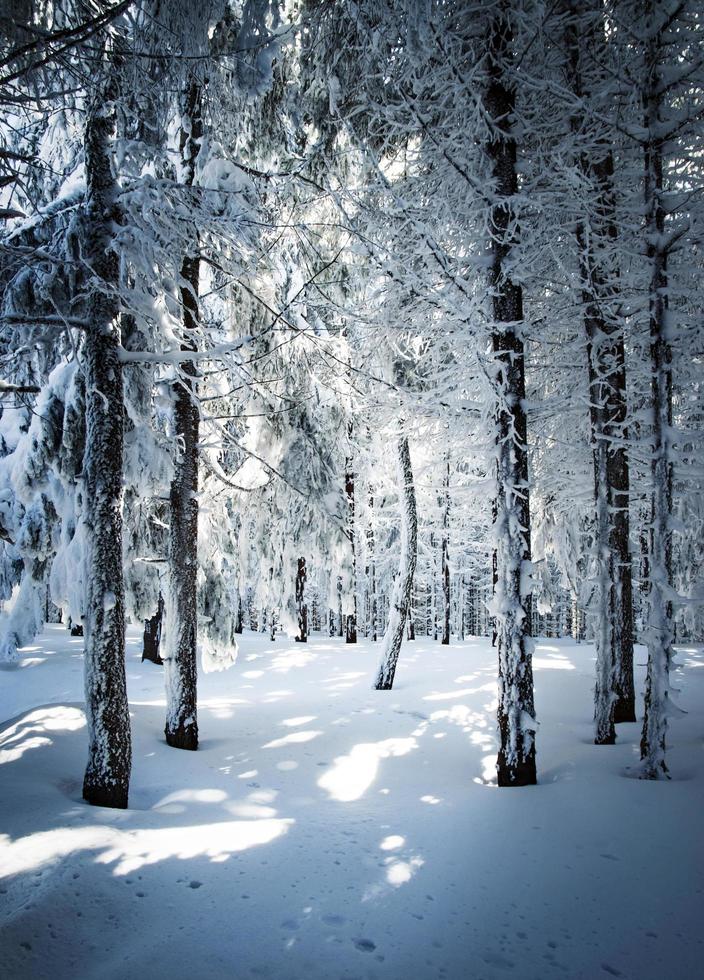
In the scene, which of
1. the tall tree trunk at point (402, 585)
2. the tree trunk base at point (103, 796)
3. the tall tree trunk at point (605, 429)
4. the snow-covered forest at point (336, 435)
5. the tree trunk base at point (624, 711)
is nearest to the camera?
the snow-covered forest at point (336, 435)

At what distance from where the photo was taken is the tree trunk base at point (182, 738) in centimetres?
661

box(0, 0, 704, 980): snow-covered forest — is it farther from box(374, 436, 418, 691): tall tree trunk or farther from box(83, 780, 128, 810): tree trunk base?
box(374, 436, 418, 691): tall tree trunk

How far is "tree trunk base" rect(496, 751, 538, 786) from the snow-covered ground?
223 mm

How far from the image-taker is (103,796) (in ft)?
14.5

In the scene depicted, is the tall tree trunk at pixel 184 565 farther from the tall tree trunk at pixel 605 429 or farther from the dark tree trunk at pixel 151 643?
the dark tree trunk at pixel 151 643

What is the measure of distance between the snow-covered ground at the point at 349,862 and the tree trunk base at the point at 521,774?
0.22m

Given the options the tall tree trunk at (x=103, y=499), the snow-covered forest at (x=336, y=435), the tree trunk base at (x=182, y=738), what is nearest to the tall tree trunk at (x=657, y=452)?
the snow-covered forest at (x=336, y=435)

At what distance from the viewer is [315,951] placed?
2.59 meters

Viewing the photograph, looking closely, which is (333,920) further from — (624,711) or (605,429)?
(624,711)

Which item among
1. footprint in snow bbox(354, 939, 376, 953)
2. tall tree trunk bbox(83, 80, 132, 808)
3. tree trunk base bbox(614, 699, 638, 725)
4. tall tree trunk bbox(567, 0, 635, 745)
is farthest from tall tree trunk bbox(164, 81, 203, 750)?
tree trunk base bbox(614, 699, 638, 725)

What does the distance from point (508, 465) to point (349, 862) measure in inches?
148

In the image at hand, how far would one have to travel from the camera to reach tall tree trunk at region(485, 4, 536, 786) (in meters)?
4.93

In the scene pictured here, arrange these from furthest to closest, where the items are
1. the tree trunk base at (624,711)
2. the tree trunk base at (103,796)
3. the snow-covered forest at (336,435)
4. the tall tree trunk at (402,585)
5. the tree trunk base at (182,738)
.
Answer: the tall tree trunk at (402,585), the tree trunk base at (624,711), the tree trunk base at (182,738), the tree trunk base at (103,796), the snow-covered forest at (336,435)

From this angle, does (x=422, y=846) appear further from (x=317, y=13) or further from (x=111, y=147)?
(x=317, y=13)
